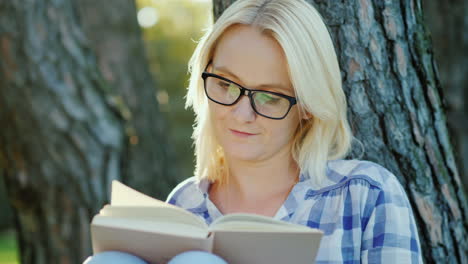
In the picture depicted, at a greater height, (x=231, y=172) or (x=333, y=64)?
(x=333, y=64)

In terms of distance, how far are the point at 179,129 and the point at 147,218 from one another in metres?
11.9

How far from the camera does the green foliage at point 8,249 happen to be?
29.0 feet

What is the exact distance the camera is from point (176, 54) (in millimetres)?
14570

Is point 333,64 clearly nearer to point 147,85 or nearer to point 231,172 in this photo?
point 231,172

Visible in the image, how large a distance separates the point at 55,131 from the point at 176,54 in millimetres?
11264

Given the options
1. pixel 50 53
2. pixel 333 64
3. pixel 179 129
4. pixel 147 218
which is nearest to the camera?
pixel 147 218

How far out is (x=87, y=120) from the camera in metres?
3.52

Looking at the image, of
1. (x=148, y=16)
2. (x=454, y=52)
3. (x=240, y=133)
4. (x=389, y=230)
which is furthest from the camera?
(x=148, y=16)

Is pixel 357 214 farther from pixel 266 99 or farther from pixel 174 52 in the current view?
pixel 174 52

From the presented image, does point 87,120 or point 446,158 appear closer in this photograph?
point 446,158

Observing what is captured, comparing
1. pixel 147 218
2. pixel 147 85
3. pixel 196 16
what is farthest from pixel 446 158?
pixel 196 16

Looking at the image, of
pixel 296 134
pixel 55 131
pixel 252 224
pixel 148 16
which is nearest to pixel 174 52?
pixel 148 16

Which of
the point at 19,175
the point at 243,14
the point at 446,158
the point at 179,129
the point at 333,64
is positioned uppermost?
the point at 243,14

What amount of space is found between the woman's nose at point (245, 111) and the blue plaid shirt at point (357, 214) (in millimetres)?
312
